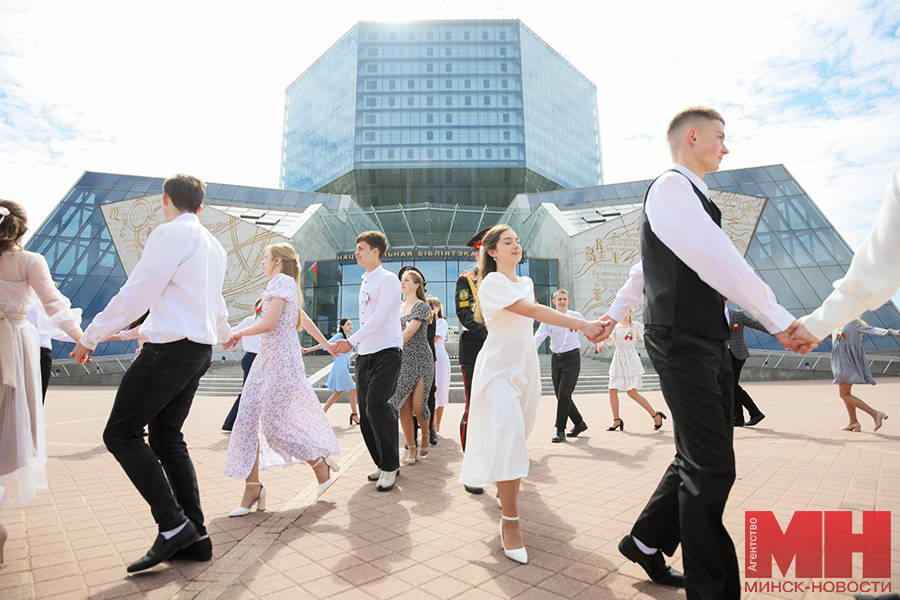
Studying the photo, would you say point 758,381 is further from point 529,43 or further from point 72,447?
point 529,43

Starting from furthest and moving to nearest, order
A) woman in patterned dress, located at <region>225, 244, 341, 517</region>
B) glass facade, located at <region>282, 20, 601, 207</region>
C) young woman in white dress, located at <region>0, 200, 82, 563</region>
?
glass facade, located at <region>282, 20, 601, 207</region>, woman in patterned dress, located at <region>225, 244, 341, 517</region>, young woman in white dress, located at <region>0, 200, 82, 563</region>

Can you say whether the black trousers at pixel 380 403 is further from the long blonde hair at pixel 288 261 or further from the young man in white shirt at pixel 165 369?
the young man in white shirt at pixel 165 369

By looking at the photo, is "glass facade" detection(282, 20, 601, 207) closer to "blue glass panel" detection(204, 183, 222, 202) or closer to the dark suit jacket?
"blue glass panel" detection(204, 183, 222, 202)

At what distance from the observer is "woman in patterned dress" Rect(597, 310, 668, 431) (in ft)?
24.1

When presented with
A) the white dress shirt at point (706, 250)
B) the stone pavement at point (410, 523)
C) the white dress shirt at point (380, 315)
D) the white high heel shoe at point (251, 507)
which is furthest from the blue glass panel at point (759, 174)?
the white high heel shoe at point (251, 507)

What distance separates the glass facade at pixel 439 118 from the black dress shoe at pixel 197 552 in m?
56.8

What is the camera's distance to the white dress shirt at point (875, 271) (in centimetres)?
164

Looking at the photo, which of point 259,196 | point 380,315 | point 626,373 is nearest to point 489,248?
A: point 380,315

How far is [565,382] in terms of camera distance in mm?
6512

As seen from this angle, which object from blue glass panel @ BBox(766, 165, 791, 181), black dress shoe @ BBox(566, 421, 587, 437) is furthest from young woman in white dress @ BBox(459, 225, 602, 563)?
blue glass panel @ BBox(766, 165, 791, 181)

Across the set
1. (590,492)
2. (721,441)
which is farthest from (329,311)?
(721,441)

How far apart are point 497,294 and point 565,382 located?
3984mm

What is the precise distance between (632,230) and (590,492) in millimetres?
24355

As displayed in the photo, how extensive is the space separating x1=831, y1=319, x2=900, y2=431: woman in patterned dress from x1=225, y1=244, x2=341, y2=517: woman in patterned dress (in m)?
7.00
